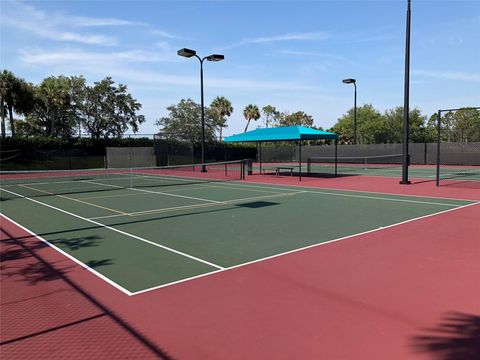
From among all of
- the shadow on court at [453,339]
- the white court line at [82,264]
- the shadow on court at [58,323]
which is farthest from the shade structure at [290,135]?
the shadow on court at [453,339]

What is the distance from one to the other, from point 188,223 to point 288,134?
46.1 ft

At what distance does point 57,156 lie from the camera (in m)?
35.8

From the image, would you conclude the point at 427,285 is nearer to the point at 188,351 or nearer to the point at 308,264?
the point at 308,264

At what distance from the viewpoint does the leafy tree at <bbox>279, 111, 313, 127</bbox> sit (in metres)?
80.1

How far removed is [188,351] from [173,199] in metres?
11.0

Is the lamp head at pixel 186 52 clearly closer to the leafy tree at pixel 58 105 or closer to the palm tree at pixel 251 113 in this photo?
the leafy tree at pixel 58 105

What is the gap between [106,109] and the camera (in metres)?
51.1

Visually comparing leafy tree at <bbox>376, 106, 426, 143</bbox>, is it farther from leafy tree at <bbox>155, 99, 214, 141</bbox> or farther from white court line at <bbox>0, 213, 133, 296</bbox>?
white court line at <bbox>0, 213, 133, 296</bbox>

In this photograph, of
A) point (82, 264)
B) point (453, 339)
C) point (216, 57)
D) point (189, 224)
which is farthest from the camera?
point (216, 57)

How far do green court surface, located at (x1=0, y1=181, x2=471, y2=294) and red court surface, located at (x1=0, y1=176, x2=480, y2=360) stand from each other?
1.67 ft

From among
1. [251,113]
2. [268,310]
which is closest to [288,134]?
[268,310]

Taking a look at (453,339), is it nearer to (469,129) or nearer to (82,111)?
(469,129)

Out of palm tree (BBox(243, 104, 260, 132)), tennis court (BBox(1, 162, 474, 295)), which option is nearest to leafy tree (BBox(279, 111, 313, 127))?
palm tree (BBox(243, 104, 260, 132))

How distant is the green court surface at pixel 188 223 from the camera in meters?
6.42
